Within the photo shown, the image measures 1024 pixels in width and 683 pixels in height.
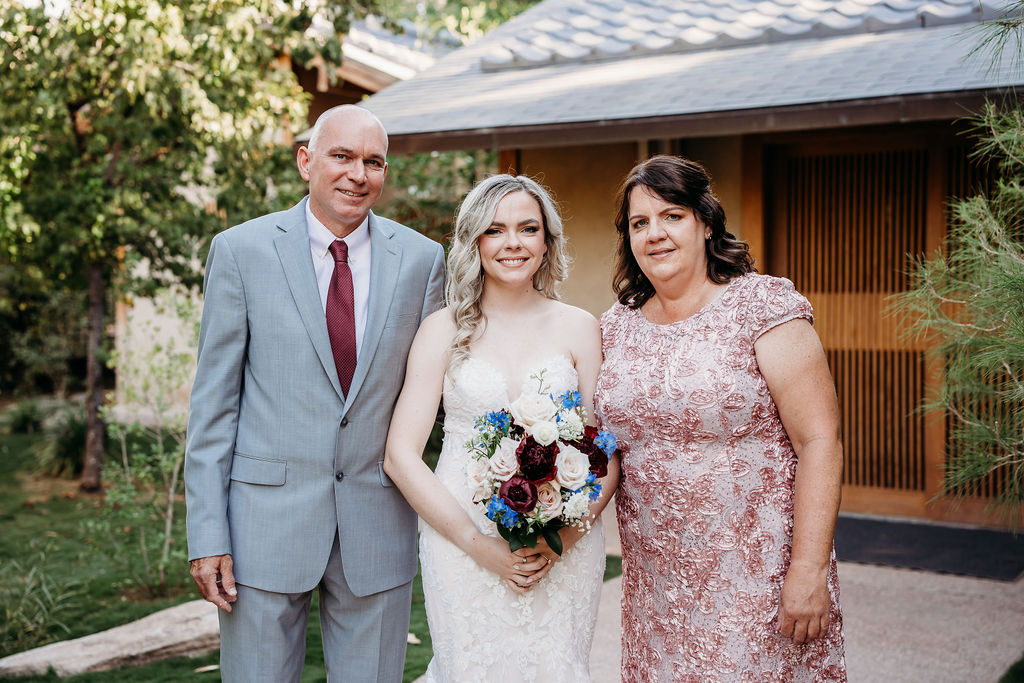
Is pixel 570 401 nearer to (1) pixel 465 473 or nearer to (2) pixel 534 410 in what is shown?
(2) pixel 534 410

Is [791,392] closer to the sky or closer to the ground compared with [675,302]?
closer to the ground

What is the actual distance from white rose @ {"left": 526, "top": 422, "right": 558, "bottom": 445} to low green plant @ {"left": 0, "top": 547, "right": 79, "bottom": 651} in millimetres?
3895

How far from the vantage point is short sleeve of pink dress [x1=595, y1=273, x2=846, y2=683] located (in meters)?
2.99

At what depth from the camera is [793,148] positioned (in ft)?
26.9

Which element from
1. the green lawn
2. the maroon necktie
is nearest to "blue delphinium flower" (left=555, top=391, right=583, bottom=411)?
the maroon necktie

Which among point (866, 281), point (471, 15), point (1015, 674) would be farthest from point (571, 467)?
point (471, 15)

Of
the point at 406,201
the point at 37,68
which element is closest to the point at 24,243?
the point at 37,68

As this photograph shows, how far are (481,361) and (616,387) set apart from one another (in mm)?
448

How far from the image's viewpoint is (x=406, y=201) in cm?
1124

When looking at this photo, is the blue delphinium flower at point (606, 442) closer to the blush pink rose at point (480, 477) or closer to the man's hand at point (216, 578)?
the blush pink rose at point (480, 477)

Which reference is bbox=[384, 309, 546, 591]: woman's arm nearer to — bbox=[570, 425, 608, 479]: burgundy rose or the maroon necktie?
the maroon necktie

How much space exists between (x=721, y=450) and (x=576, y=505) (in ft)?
1.66

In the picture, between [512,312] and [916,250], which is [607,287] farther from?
[512,312]

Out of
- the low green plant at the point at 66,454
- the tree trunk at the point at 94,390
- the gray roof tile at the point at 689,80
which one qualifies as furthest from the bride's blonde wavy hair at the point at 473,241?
the low green plant at the point at 66,454
